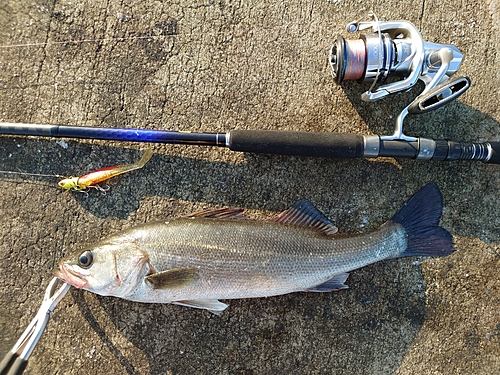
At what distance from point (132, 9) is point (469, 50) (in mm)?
2558

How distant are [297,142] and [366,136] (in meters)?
0.47

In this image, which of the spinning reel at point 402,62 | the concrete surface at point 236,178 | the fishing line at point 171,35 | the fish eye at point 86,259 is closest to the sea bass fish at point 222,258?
the fish eye at point 86,259

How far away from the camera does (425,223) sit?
249 centimetres

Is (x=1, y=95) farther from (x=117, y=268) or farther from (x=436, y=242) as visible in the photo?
(x=436, y=242)

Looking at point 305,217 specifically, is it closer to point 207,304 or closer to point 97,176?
point 207,304

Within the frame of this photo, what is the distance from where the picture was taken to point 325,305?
8.75 ft

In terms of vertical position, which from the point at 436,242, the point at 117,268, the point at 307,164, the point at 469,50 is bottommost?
the point at 436,242

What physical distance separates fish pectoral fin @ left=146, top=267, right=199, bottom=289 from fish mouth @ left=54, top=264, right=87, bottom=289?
432 millimetres

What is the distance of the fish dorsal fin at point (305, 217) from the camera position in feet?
8.07

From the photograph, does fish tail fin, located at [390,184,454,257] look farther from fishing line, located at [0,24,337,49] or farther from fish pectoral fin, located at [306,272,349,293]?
fishing line, located at [0,24,337,49]

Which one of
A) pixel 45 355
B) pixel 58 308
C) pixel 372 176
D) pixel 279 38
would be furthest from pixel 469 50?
pixel 45 355

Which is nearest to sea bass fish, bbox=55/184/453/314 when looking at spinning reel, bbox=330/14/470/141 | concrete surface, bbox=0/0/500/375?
concrete surface, bbox=0/0/500/375

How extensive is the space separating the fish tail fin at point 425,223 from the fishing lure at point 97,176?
180cm

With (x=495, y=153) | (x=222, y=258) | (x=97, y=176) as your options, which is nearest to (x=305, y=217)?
(x=222, y=258)
